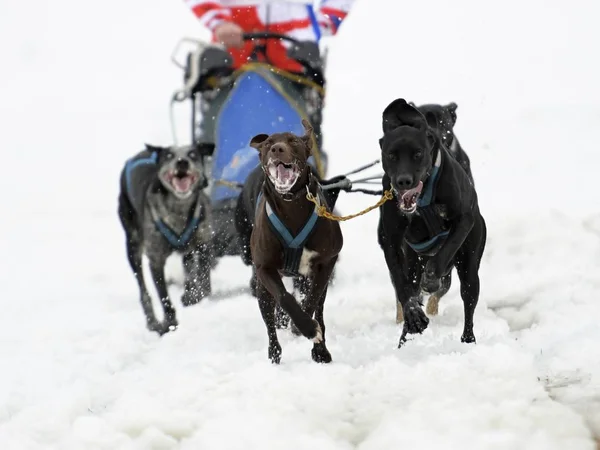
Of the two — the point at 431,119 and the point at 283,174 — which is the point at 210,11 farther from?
the point at 283,174

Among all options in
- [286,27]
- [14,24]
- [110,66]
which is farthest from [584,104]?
[14,24]

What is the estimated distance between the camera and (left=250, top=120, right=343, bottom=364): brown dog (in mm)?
4168

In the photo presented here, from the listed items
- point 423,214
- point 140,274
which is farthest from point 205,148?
point 423,214

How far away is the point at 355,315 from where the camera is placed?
5.58 m

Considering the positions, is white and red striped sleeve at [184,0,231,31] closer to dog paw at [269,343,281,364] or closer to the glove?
the glove

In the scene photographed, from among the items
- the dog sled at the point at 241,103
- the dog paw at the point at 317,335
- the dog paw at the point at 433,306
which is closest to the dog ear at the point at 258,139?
the dog paw at the point at 317,335

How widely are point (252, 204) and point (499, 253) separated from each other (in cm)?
252

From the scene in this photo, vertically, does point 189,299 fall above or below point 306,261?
below

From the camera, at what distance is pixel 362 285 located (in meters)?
6.80

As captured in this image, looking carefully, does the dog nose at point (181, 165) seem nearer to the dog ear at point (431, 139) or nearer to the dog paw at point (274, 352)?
the dog paw at point (274, 352)

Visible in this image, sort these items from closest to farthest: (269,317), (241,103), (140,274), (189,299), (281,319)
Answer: (269,317) → (281,319) → (189,299) → (140,274) → (241,103)

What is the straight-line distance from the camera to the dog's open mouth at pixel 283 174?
4129 millimetres

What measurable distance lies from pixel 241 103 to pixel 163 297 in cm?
171

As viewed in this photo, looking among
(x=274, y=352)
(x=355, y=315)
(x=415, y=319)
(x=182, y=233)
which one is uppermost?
(x=415, y=319)
